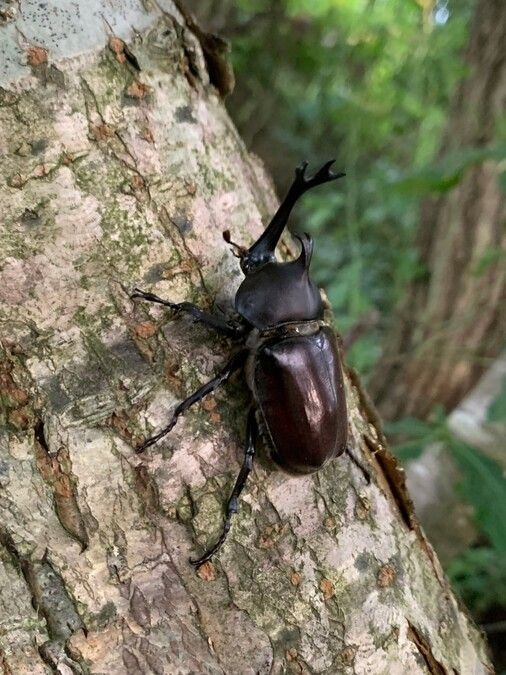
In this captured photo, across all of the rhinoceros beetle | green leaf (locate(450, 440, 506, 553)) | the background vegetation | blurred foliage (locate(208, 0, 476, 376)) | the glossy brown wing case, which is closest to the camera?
the rhinoceros beetle

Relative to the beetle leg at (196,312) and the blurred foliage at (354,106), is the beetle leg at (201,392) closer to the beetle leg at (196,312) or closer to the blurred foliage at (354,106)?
the beetle leg at (196,312)

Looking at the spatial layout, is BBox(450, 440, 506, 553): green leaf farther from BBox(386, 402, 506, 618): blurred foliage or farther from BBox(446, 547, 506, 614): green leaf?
BBox(446, 547, 506, 614): green leaf

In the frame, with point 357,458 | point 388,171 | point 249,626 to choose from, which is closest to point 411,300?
point 388,171

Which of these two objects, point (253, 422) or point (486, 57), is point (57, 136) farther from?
point (486, 57)

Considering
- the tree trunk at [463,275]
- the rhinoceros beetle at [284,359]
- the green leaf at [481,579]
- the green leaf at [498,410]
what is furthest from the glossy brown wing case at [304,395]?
the green leaf at [481,579]

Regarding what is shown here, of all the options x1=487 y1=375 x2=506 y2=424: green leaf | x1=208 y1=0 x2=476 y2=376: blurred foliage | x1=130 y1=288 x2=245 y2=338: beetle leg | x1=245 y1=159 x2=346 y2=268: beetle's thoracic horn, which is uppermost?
x1=208 y1=0 x2=476 y2=376: blurred foliage

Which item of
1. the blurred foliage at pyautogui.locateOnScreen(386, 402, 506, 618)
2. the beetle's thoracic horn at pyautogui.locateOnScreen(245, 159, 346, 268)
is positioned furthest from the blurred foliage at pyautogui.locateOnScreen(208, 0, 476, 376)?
the beetle's thoracic horn at pyautogui.locateOnScreen(245, 159, 346, 268)
